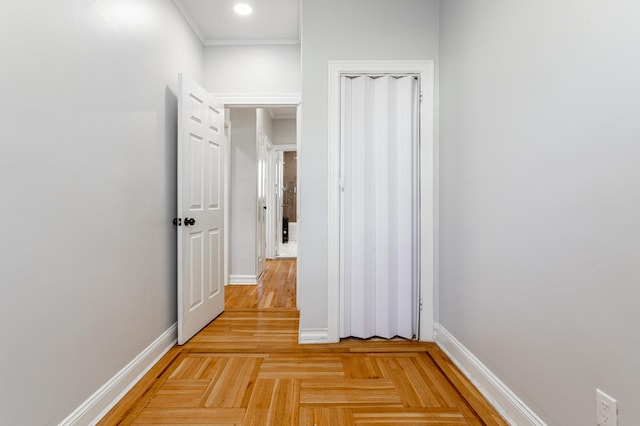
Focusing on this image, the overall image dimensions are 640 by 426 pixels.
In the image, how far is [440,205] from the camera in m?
2.34

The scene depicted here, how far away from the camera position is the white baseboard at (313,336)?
7.68ft

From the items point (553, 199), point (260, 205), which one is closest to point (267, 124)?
point (260, 205)

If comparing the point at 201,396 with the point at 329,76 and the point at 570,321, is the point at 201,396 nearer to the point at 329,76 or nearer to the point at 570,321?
the point at 570,321

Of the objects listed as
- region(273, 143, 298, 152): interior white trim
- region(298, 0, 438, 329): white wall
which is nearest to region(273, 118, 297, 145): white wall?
region(273, 143, 298, 152): interior white trim

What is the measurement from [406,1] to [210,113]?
1.79m

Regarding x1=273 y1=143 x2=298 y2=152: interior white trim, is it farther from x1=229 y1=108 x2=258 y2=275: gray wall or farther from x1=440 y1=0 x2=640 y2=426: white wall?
x1=440 y1=0 x2=640 y2=426: white wall

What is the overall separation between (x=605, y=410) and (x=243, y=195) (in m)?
3.60

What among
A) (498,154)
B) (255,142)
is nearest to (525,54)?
(498,154)

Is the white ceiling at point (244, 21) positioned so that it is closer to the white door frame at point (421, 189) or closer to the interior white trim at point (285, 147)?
the white door frame at point (421, 189)

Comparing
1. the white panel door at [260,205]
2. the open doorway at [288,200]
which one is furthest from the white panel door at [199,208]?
the open doorway at [288,200]

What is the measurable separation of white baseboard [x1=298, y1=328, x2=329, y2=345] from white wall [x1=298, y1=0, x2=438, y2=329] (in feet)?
0.10

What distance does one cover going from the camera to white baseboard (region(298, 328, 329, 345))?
234 cm

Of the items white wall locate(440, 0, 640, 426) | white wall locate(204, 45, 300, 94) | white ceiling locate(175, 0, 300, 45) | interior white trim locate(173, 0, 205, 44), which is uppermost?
white ceiling locate(175, 0, 300, 45)

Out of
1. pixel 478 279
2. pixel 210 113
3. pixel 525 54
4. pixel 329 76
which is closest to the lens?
pixel 525 54
